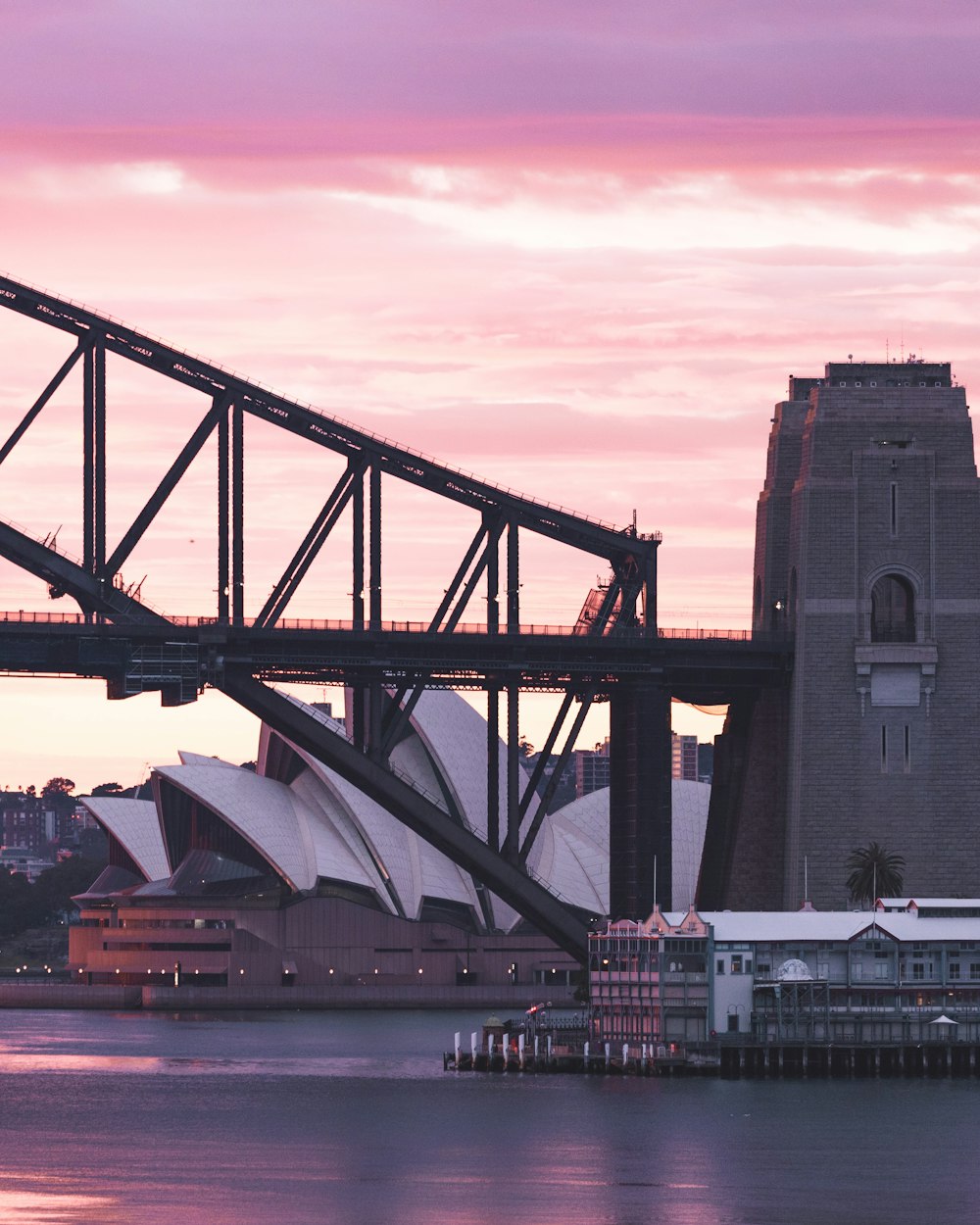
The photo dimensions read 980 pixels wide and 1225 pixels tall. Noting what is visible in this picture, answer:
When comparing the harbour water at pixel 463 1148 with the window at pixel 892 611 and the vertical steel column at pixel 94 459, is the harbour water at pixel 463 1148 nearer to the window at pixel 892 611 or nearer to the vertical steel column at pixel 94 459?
the vertical steel column at pixel 94 459

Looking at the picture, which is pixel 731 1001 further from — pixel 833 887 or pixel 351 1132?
pixel 351 1132

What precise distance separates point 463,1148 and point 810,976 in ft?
100

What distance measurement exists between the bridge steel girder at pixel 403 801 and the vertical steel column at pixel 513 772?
0.69 m

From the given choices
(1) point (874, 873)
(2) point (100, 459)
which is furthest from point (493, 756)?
(2) point (100, 459)

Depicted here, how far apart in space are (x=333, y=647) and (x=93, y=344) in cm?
1570

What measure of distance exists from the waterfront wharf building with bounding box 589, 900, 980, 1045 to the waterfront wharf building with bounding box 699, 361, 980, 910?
6.74 metres

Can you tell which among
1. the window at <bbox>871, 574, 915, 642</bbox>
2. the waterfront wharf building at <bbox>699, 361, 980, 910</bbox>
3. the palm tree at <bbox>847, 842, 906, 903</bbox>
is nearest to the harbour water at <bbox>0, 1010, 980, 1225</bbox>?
the palm tree at <bbox>847, 842, 906, 903</bbox>

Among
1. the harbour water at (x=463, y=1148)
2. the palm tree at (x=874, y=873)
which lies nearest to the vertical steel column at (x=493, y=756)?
the harbour water at (x=463, y=1148)

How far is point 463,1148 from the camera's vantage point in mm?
108500

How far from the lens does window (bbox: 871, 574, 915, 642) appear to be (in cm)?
14875

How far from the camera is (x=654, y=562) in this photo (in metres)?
149

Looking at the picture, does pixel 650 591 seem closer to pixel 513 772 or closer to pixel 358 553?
pixel 513 772

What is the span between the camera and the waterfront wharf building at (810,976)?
5374 inches

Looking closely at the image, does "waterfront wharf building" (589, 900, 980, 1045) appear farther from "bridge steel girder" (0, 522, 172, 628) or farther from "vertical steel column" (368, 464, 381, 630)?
"bridge steel girder" (0, 522, 172, 628)
